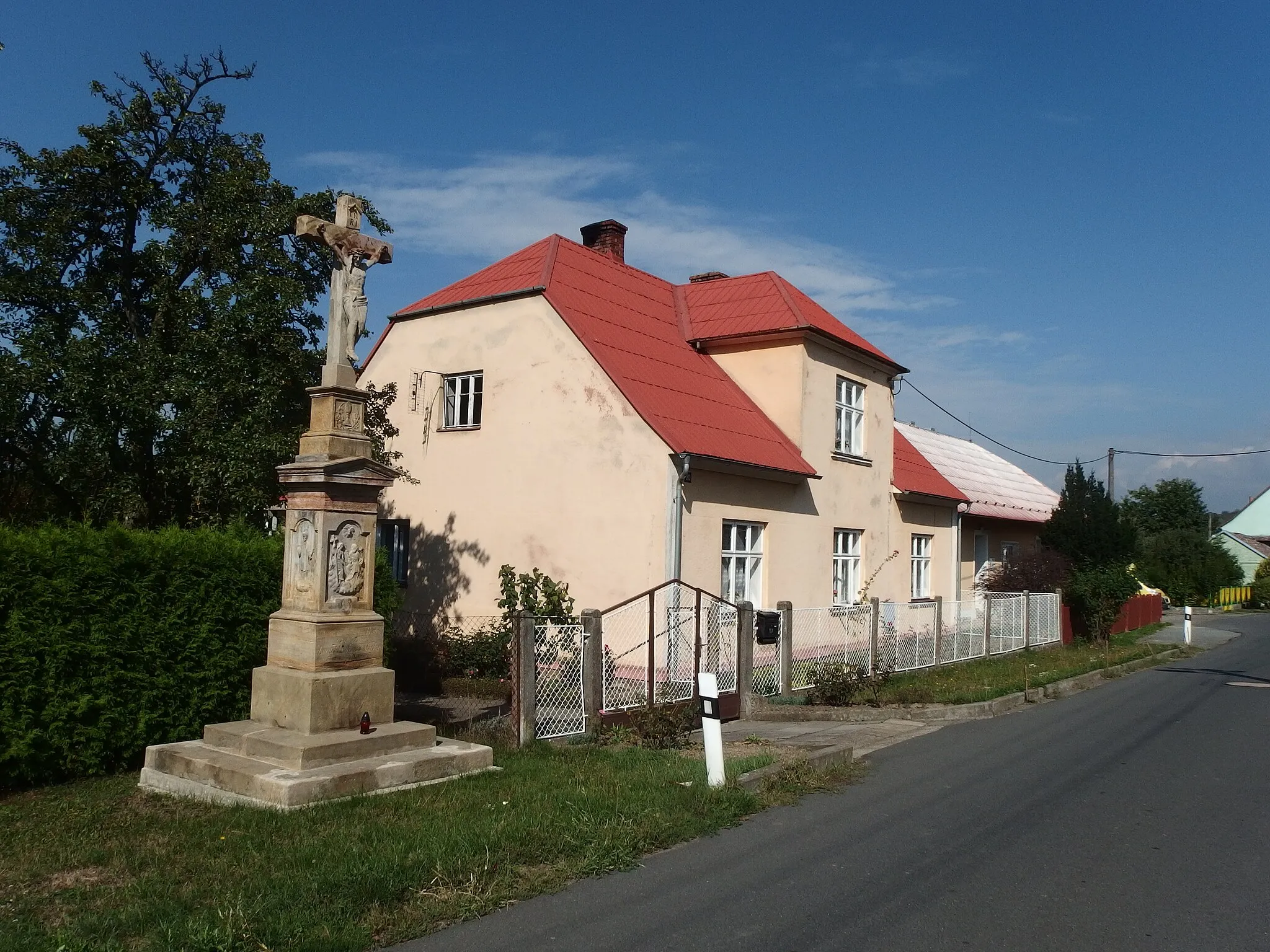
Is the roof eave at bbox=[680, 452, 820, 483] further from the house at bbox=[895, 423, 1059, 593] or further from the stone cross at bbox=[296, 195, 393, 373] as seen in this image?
the house at bbox=[895, 423, 1059, 593]

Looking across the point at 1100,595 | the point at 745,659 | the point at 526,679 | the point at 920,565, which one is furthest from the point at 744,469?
the point at 1100,595

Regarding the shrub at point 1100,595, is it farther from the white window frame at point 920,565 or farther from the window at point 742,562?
the window at point 742,562

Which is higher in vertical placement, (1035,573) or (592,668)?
(1035,573)

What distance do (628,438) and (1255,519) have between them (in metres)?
74.8

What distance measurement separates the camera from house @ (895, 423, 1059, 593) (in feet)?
84.6

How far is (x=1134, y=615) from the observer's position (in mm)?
28891

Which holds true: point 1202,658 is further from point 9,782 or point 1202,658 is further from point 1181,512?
point 1181,512

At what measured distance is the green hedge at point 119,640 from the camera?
8023 millimetres

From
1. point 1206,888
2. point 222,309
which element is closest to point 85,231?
point 222,309

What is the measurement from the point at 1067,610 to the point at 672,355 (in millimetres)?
12470

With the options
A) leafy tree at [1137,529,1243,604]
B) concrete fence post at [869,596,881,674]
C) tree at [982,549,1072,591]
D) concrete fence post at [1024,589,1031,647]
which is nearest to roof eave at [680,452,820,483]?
concrete fence post at [869,596,881,674]

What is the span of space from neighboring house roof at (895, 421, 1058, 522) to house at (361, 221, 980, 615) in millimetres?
7450

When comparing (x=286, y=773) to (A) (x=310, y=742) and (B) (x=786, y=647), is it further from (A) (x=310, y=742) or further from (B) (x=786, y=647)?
(B) (x=786, y=647)

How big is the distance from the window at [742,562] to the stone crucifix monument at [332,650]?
23.5 ft
